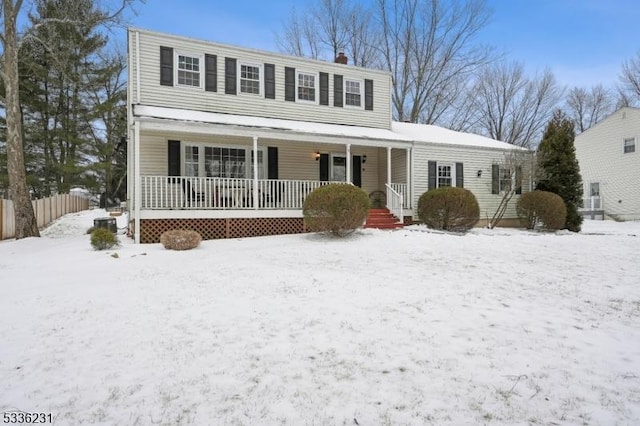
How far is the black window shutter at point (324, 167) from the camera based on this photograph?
14.3 m

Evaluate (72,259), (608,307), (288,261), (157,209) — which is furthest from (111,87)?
(608,307)

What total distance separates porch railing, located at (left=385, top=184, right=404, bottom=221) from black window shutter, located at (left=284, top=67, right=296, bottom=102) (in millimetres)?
4520

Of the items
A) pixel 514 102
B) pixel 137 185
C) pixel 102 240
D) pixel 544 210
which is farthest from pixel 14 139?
pixel 514 102

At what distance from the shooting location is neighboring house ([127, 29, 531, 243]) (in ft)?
36.7

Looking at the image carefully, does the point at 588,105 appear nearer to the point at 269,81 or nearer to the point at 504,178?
the point at 504,178

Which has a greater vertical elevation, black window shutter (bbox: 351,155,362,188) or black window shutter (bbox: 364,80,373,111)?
black window shutter (bbox: 364,80,373,111)

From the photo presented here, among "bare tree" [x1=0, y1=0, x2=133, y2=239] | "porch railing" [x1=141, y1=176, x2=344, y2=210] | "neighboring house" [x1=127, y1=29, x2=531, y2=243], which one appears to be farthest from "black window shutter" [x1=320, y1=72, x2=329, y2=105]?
"bare tree" [x1=0, y1=0, x2=133, y2=239]

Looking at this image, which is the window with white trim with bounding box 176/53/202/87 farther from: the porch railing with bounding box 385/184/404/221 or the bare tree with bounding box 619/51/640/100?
the bare tree with bounding box 619/51/640/100

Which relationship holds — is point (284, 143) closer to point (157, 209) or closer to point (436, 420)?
point (157, 209)

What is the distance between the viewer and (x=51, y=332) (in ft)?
13.8

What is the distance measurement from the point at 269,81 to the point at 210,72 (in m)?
1.95

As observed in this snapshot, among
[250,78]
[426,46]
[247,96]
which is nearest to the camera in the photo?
[247,96]

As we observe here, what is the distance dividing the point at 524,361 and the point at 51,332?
457 centimetres

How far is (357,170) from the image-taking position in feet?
49.0
